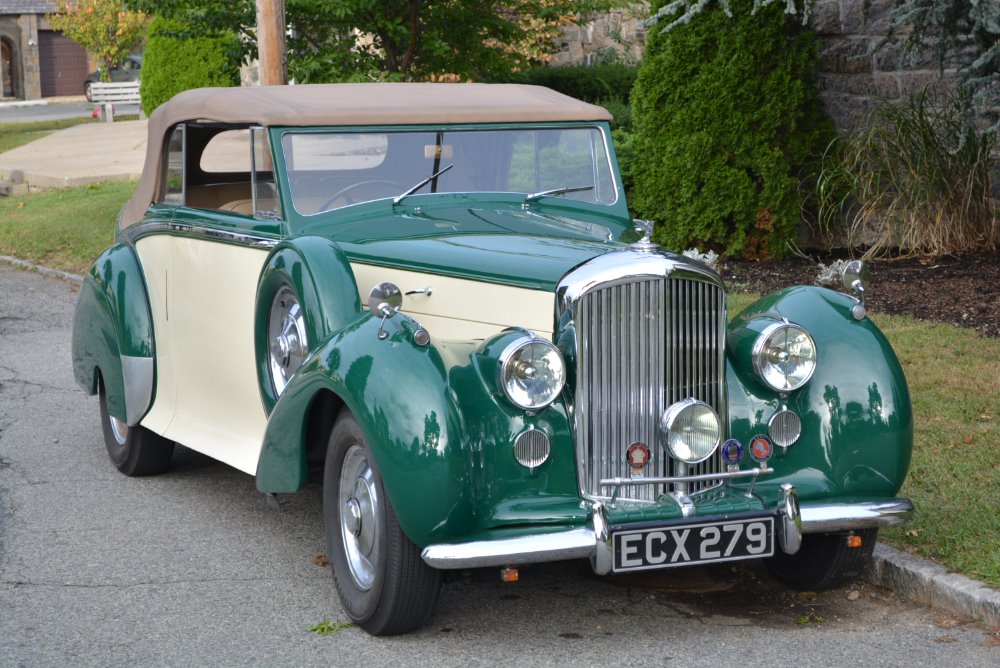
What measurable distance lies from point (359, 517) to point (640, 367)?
1.03 metres

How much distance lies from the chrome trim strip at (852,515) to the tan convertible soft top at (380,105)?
2248 mm

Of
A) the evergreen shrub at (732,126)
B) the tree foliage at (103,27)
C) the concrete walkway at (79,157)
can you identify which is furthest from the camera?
the tree foliage at (103,27)

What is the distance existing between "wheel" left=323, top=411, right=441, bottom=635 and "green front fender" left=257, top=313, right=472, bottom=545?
0.13m

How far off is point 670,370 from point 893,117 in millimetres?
6094

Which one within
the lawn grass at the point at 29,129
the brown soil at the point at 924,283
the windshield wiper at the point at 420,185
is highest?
the windshield wiper at the point at 420,185

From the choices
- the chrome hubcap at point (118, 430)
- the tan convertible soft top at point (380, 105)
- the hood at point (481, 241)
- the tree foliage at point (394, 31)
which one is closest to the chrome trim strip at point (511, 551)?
the hood at point (481, 241)

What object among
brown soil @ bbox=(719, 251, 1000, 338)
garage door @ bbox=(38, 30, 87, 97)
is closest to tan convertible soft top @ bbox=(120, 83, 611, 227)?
brown soil @ bbox=(719, 251, 1000, 338)

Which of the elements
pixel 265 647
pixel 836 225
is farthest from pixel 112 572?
pixel 836 225

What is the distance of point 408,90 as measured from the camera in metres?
5.58

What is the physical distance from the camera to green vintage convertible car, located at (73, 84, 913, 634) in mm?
3826

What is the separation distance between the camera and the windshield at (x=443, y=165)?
204 inches

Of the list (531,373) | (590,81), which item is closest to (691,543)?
(531,373)

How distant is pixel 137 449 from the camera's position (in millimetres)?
6016

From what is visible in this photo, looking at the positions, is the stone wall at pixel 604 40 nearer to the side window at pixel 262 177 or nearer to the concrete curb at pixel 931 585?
the side window at pixel 262 177
